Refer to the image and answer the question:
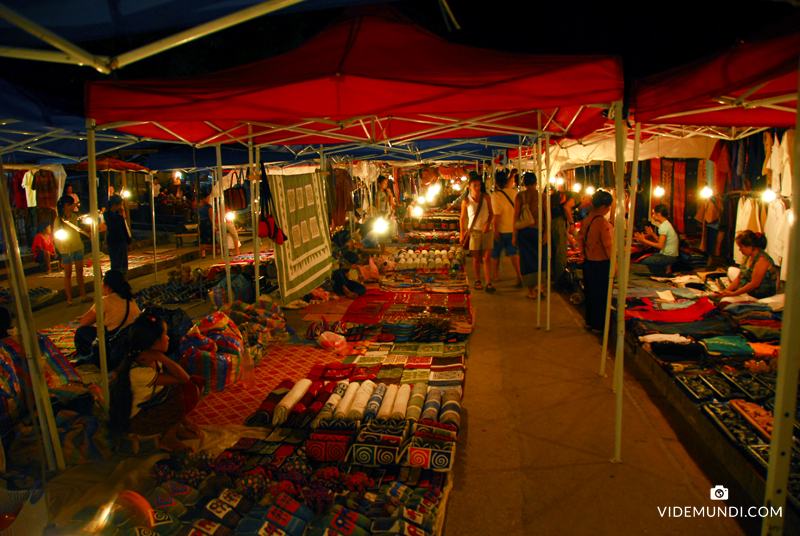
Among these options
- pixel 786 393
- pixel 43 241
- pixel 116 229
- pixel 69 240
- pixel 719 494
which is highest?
pixel 116 229

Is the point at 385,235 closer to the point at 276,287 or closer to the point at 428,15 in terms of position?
the point at 276,287

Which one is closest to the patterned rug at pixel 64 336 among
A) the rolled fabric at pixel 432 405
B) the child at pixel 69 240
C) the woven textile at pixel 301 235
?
the child at pixel 69 240

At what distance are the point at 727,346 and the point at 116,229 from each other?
31.3ft

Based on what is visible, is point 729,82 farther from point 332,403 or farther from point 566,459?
point 332,403

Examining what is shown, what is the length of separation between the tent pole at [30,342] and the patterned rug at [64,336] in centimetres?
271

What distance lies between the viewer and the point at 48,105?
177 inches

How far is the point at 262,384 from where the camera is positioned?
14.7 ft

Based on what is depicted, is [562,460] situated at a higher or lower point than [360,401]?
lower

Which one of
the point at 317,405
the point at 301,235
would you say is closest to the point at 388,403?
the point at 317,405

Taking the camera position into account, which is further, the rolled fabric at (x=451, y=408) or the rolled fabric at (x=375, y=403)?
the rolled fabric at (x=375, y=403)

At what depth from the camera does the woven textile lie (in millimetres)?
6562

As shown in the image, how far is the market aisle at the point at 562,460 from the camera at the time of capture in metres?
2.56

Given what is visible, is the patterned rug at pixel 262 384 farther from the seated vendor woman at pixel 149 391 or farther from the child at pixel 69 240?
the child at pixel 69 240

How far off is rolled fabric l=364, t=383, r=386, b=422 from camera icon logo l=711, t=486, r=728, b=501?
7.24 feet
